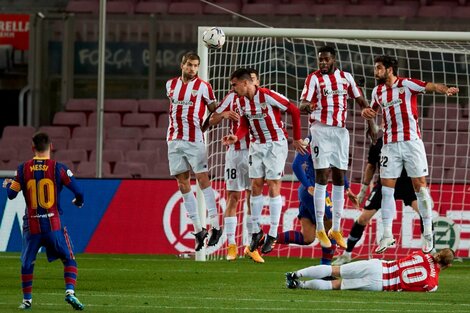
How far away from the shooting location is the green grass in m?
11.1

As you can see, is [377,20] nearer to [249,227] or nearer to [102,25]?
[102,25]

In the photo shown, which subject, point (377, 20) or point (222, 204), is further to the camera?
point (377, 20)

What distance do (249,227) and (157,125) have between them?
745cm

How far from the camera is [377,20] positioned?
76.3 ft

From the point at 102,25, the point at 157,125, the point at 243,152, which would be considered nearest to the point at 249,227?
the point at 243,152

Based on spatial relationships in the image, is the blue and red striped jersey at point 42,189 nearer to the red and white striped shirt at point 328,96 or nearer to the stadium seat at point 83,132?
the red and white striped shirt at point 328,96

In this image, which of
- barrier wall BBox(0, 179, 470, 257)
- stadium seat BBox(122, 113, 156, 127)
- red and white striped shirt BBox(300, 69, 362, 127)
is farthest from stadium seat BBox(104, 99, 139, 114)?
red and white striped shirt BBox(300, 69, 362, 127)

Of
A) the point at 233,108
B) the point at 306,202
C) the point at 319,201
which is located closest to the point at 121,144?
the point at 233,108

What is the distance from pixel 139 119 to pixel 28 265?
1277 centimetres

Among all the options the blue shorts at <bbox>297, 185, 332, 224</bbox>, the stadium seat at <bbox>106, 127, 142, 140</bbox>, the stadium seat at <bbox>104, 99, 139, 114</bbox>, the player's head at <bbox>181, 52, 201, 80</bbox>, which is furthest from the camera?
the stadium seat at <bbox>104, 99, 139, 114</bbox>

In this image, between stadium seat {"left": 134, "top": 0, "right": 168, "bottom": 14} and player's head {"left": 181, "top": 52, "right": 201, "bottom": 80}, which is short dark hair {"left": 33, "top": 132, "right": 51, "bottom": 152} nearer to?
player's head {"left": 181, "top": 52, "right": 201, "bottom": 80}

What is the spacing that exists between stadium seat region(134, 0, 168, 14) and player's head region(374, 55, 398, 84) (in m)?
11.0

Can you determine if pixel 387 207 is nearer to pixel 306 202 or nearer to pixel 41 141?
pixel 306 202

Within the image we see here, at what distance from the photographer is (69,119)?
23.8 meters
